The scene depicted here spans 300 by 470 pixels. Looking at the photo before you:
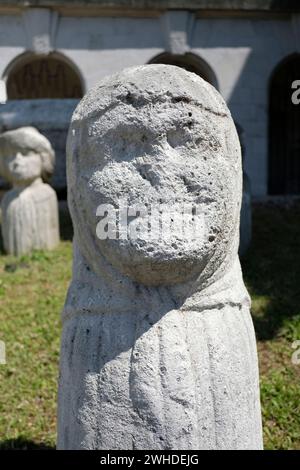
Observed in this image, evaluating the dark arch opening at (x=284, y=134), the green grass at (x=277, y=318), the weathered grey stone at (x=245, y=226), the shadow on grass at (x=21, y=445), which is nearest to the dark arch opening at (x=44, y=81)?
the dark arch opening at (x=284, y=134)

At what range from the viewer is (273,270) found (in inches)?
245

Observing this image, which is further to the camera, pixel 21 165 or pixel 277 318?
pixel 21 165

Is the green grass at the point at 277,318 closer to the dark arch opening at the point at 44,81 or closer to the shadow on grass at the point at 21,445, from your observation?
the shadow on grass at the point at 21,445

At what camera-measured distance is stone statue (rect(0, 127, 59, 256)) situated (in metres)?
6.96

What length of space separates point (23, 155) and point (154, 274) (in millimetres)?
5409

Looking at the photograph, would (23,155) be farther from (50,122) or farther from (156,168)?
(156,168)

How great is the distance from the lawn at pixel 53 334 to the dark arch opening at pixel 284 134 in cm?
742

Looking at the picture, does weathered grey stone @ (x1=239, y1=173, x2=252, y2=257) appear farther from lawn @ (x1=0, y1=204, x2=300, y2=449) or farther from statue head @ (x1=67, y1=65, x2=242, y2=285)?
statue head @ (x1=67, y1=65, x2=242, y2=285)

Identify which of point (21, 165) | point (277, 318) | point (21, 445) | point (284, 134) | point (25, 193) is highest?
point (284, 134)

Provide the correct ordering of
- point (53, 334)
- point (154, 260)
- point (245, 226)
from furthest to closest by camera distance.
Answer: point (245, 226) < point (53, 334) < point (154, 260)

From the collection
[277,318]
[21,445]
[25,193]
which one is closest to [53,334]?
[21,445]

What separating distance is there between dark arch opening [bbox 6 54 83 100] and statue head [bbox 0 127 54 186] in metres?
8.19

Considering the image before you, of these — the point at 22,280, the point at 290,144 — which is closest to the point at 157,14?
the point at 290,144
